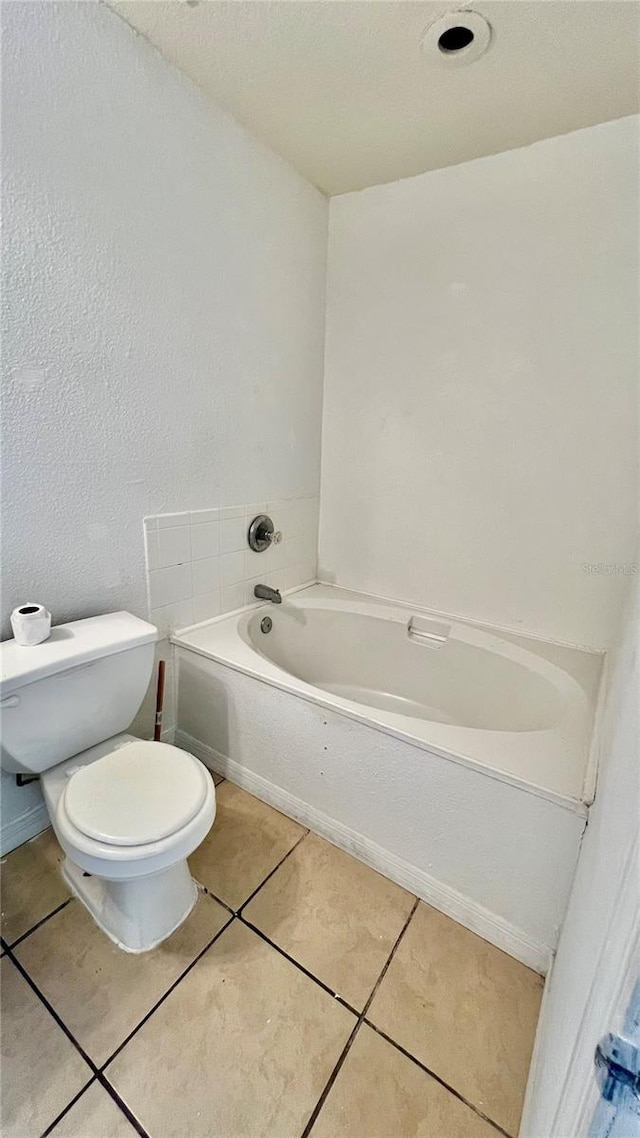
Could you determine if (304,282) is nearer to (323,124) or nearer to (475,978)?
(323,124)

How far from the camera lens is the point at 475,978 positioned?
3.58ft

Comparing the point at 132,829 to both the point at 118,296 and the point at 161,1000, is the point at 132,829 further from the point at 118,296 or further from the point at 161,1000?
the point at 118,296

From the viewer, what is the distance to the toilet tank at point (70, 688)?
3.53ft

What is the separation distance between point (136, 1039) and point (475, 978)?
783mm

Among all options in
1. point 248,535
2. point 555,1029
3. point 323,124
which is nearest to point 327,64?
point 323,124

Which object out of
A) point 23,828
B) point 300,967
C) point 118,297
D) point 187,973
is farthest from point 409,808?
point 118,297

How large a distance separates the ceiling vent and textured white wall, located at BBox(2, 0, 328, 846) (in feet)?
2.19

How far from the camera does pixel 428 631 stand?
1.93 metres

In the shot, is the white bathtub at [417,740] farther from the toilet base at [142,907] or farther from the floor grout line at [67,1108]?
the floor grout line at [67,1108]

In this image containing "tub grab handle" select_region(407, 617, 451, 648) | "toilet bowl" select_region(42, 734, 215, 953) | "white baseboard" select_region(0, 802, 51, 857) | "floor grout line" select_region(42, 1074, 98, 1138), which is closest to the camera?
"floor grout line" select_region(42, 1074, 98, 1138)

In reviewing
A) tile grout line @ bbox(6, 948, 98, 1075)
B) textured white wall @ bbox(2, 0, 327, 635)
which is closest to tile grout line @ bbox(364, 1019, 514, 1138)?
tile grout line @ bbox(6, 948, 98, 1075)

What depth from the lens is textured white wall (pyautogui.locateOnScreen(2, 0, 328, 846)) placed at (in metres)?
1.09

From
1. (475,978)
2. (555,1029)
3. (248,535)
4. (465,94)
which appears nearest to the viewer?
(555,1029)

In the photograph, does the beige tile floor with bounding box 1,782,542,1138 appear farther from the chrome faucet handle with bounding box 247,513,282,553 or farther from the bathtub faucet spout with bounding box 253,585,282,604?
the chrome faucet handle with bounding box 247,513,282,553
